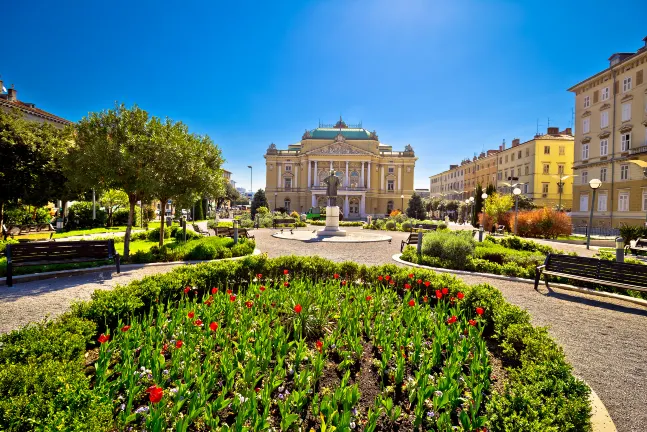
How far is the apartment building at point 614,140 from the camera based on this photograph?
27453 mm

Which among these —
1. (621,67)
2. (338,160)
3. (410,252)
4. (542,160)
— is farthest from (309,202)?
(410,252)

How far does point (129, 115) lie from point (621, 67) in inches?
1535

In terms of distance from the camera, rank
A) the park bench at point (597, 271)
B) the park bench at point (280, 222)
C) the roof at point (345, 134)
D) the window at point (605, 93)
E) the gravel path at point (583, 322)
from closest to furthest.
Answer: the gravel path at point (583, 322) → the park bench at point (597, 271) → the park bench at point (280, 222) → the window at point (605, 93) → the roof at point (345, 134)

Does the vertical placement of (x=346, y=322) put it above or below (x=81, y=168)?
below

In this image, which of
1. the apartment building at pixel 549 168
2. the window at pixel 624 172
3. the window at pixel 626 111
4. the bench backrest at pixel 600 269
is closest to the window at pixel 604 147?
the window at pixel 624 172

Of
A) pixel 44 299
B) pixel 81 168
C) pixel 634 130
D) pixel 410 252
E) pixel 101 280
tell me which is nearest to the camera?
pixel 44 299

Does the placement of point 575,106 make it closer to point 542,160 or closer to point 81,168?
point 542,160

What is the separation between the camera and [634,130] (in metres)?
28.2

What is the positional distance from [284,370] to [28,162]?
54.4 feet

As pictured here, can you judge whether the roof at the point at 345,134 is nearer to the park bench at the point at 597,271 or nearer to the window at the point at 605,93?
the window at the point at 605,93

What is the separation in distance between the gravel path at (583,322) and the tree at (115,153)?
273 cm

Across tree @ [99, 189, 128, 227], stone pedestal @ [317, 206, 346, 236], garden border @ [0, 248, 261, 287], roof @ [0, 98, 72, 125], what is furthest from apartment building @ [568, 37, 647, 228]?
roof @ [0, 98, 72, 125]

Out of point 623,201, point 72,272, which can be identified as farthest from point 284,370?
point 623,201

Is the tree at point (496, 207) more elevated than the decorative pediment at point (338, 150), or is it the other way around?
the decorative pediment at point (338, 150)
